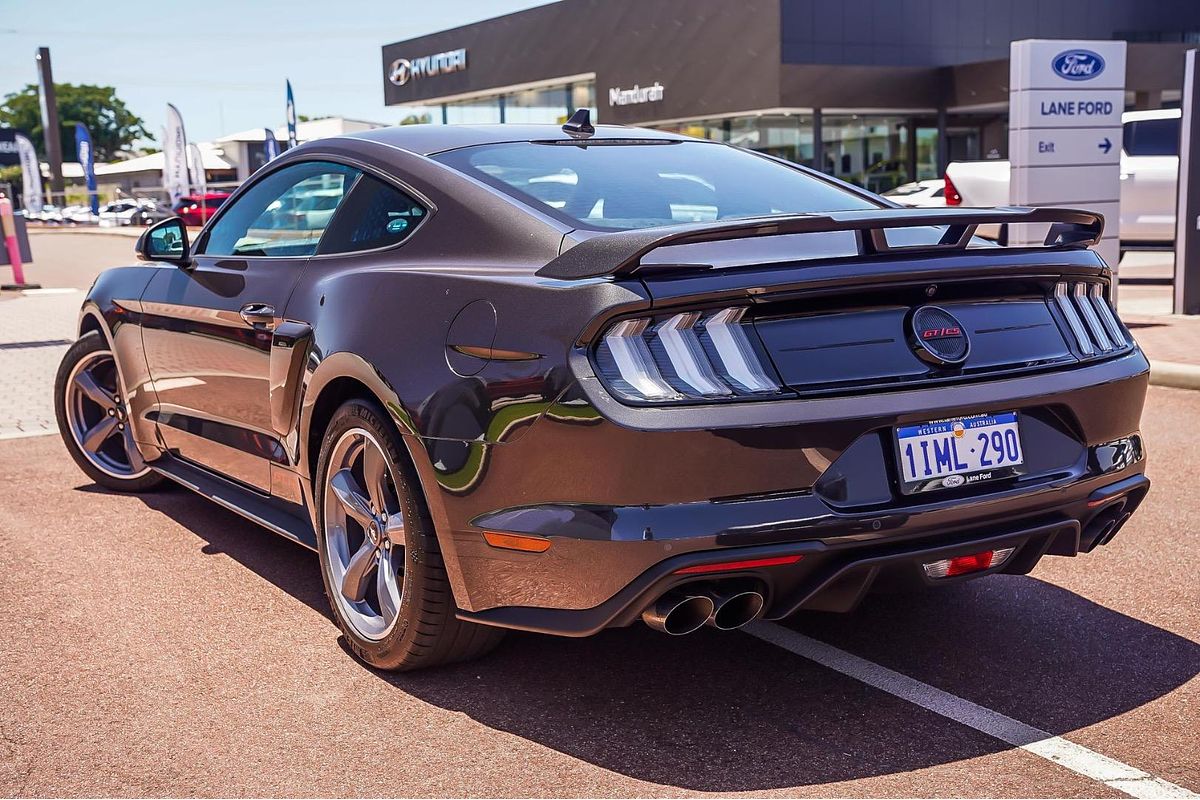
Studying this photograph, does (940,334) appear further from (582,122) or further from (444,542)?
(582,122)

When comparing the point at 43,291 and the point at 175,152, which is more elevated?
the point at 175,152

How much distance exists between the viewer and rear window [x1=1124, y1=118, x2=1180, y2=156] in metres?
16.2

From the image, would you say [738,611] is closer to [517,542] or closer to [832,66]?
[517,542]

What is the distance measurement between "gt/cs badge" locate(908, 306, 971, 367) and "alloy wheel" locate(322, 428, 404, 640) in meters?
1.37

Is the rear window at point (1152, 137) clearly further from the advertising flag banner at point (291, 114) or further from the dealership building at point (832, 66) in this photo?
the advertising flag banner at point (291, 114)

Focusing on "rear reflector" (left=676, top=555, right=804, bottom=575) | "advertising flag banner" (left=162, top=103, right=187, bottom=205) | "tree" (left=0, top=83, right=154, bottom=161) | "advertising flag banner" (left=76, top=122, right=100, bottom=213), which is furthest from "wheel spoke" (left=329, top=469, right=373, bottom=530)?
"tree" (left=0, top=83, right=154, bottom=161)

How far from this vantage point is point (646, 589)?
9.40ft

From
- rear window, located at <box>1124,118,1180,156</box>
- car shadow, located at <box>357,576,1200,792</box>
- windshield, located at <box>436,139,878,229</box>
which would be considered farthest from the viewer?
rear window, located at <box>1124,118,1180,156</box>

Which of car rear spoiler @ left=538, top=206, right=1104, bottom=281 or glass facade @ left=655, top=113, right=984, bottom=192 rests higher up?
glass facade @ left=655, top=113, right=984, bottom=192

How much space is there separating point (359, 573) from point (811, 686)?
1294 millimetres

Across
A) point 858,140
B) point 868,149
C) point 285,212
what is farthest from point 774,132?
point 285,212

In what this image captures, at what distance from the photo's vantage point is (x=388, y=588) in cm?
361

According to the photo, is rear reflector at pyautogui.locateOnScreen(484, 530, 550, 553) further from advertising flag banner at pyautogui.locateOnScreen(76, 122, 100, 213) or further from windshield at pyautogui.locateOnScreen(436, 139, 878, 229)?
advertising flag banner at pyautogui.locateOnScreen(76, 122, 100, 213)

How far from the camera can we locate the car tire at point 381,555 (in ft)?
11.0
